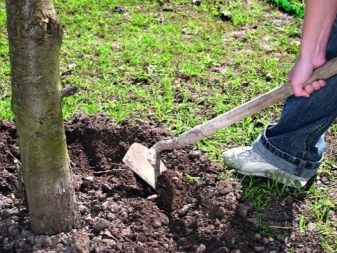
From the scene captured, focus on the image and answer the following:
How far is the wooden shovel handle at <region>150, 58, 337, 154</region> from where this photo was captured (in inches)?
104

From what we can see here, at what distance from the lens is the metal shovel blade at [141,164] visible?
3.01 m

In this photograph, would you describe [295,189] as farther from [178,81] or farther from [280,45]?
[280,45]

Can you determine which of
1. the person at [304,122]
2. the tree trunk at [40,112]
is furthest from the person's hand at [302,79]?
the tree trunk at [40,112]

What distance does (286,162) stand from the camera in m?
3.13

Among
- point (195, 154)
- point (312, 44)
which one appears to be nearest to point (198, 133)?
point (195, 154)

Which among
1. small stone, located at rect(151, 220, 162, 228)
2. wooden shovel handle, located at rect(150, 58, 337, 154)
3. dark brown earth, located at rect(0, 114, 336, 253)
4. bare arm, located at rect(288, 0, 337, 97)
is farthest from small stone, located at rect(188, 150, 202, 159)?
bare arm, located at rect(288, 0, 337, 97)

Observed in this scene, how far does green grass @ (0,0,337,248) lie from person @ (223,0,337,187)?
10cm

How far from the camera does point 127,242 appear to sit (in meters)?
2.72

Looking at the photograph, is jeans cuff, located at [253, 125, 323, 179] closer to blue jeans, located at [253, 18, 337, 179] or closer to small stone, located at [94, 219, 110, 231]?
blue jeans, located at [253, 18, 337, 179]

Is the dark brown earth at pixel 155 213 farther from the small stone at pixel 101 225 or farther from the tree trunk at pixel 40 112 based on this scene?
the tree trunk at pixel 40 112

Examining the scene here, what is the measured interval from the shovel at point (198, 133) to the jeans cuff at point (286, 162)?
420 millimetres

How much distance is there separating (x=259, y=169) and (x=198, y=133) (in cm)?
46

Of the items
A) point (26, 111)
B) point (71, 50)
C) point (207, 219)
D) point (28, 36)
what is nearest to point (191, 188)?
point (207, 219)

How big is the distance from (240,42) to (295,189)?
1602mm
